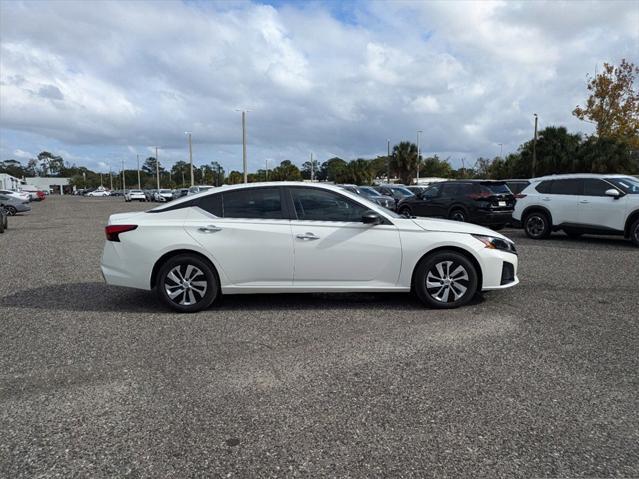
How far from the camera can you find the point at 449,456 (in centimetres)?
285

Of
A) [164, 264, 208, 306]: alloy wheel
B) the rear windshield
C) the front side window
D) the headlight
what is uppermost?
the rear windshield

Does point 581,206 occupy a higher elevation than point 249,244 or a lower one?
higher

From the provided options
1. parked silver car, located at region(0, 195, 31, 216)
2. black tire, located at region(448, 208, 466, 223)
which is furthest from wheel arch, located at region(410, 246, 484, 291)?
parked silver car, located at region(0, 195, 31, 216)

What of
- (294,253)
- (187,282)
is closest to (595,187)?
(294,253)

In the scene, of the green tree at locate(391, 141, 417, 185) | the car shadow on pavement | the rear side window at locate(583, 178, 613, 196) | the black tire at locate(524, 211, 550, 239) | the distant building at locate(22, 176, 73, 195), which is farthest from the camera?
the distant building at locate(22, 176, 73, 195)

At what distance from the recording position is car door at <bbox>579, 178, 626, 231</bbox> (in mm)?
11211

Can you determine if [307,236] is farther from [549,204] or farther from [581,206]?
[549,204]

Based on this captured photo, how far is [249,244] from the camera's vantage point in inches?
228

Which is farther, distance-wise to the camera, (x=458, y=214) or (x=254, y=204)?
(x=458, y=214)

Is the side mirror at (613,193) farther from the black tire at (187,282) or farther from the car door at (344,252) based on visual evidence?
the black tire at (187,282)

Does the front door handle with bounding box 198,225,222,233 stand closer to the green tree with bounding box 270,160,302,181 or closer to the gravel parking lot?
the gravel parking lot

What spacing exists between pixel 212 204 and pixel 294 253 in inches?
47.0

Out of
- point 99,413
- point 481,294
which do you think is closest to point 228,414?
point 99,413

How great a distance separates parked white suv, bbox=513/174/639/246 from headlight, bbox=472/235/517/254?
667 cm
